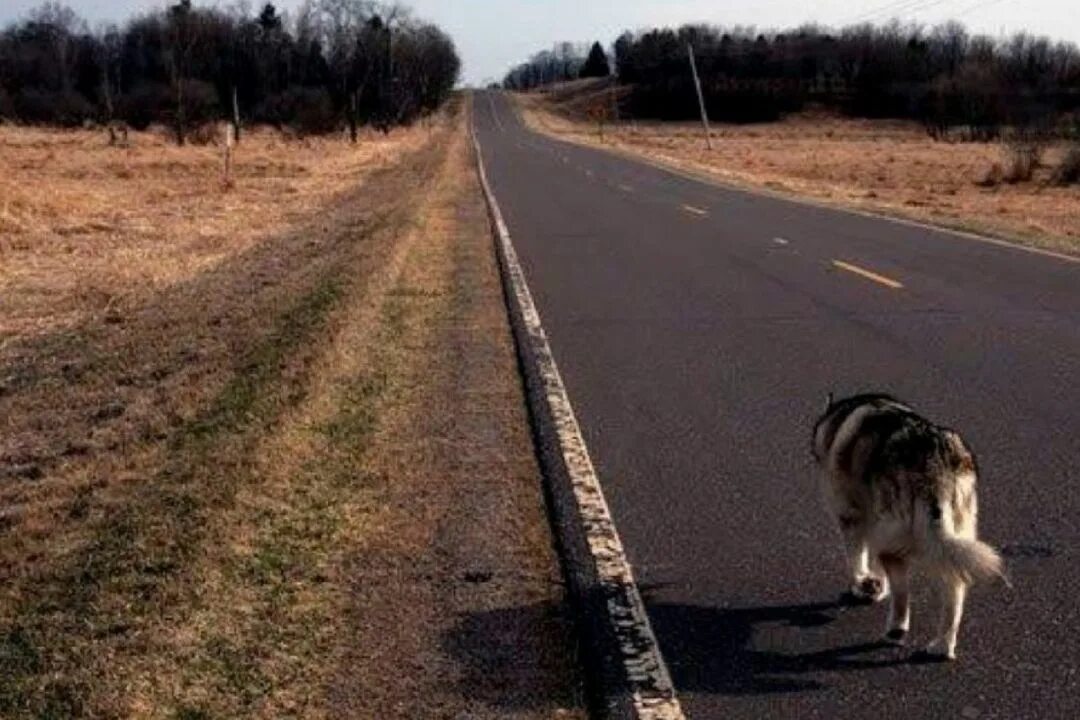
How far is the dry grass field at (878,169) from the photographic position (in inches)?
1053

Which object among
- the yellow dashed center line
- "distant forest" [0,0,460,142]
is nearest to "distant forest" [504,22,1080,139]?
"distant forest" [0,0,460,142]

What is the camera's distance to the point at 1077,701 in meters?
4.20

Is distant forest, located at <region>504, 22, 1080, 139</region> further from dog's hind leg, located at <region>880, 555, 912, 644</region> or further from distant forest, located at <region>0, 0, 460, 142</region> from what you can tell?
dog's hind leg, located at <region>880, 555, 912, 644</region>

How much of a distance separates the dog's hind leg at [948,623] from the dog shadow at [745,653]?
12 cm

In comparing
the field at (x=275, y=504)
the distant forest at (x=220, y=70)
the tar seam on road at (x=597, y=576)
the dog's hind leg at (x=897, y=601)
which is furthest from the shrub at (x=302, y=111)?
the dog's hind leg at (x=897, y=601)

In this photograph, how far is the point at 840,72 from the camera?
143 meters

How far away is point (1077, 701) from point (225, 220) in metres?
22.6

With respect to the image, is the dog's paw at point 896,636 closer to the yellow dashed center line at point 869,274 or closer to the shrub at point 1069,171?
the yellow dashed center line at point 869,274

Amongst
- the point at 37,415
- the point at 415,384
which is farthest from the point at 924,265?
the point at 37,415

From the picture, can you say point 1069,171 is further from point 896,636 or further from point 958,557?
point 958,557

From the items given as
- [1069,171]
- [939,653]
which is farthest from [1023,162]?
[939,653]

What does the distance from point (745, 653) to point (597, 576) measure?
0.85 metres

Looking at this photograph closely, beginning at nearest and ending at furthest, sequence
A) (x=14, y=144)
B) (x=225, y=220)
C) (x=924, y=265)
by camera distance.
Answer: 1. (x=924, y=265)
2. (x=225, y=220)
3. (x=14, y=144)

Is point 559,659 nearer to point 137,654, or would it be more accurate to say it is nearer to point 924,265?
point 137,654
